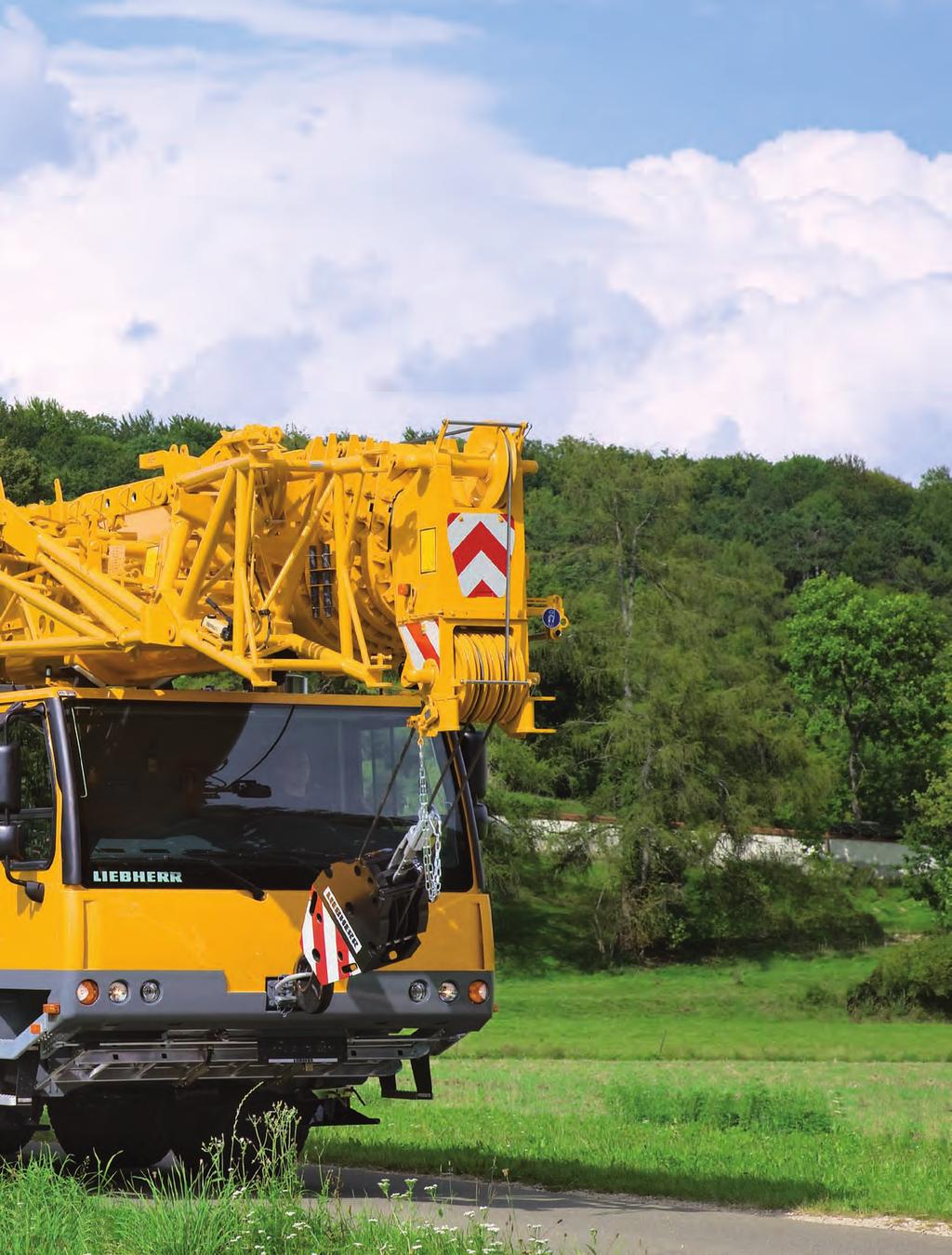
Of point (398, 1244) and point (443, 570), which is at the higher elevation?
point (443, 570)

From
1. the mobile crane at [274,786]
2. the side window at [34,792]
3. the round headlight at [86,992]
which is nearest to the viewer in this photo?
the mobile crane at [274,786]

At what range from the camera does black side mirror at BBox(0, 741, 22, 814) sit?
448 inches

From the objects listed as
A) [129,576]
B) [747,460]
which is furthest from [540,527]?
[747,460]

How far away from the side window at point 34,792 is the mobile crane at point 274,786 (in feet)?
0.07

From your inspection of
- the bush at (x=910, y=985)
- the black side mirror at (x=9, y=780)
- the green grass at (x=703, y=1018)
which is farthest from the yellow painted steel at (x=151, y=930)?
the bush at (x=910, y=985)

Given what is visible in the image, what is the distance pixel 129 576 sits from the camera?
13094mm

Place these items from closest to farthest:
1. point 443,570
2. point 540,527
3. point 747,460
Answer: point 443,570 < point 540,527 < point 747,460

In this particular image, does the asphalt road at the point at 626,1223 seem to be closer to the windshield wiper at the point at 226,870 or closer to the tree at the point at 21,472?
the windshield wiper at the point at 226,870

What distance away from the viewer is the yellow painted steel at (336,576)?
1088cm

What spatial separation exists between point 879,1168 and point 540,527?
45.3 metres

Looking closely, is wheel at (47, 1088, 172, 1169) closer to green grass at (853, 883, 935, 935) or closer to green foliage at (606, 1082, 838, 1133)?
green foliage at (606, 1082, 838, 1133)

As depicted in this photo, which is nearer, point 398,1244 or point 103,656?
point 398,1244

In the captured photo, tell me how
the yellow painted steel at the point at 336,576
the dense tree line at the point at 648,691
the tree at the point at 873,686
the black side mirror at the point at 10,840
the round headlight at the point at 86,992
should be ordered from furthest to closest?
the tree at the point at 873,686, the dense tree line at the point at 648,691, the black side mirror at the point at 10,840, the round headlight at the point at 86,992, the yellow painted steel at the point at 336,576

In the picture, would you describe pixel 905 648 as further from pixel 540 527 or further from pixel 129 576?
pixel 129 576
